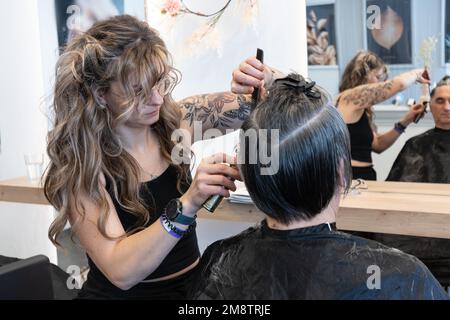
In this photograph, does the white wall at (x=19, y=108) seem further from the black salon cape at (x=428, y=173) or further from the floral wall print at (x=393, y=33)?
the black salon cape at (x=428, y=173)

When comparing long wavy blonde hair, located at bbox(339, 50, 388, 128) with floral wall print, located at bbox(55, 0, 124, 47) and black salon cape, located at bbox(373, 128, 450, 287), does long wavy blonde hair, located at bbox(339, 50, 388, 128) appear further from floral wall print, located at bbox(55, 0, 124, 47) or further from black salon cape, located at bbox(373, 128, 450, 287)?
floral wall print, located at bbox(55, 0, 124, 47)

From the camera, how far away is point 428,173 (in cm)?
190

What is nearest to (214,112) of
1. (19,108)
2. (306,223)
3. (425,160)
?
(306,223)

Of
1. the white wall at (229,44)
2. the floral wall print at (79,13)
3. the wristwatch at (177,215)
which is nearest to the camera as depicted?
the wristwatch at (177,215)

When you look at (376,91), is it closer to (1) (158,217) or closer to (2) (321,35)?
(2) (321,35)

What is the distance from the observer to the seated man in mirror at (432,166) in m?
1.79

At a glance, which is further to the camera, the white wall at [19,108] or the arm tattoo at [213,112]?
the white wall at [19,108]

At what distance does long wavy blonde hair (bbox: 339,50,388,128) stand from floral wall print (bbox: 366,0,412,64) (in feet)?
0.08

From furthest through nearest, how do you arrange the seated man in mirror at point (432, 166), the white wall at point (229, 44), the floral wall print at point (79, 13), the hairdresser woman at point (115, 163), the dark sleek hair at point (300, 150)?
the floral wall print at point (79, 13) < the white wall at point (229, 44) < the seated man in mirror at point (432, 166) < the hairdresser woman at point (115, 163) < the dark sleek hair at point (300, 150)

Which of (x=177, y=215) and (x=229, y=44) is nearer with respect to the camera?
(x=177, y=215)

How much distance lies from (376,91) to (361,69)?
0.11 metres

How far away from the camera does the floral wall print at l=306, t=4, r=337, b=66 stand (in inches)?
76.5

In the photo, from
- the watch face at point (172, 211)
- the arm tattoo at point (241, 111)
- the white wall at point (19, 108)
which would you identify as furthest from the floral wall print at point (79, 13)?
the watch face at point (172, 211)
